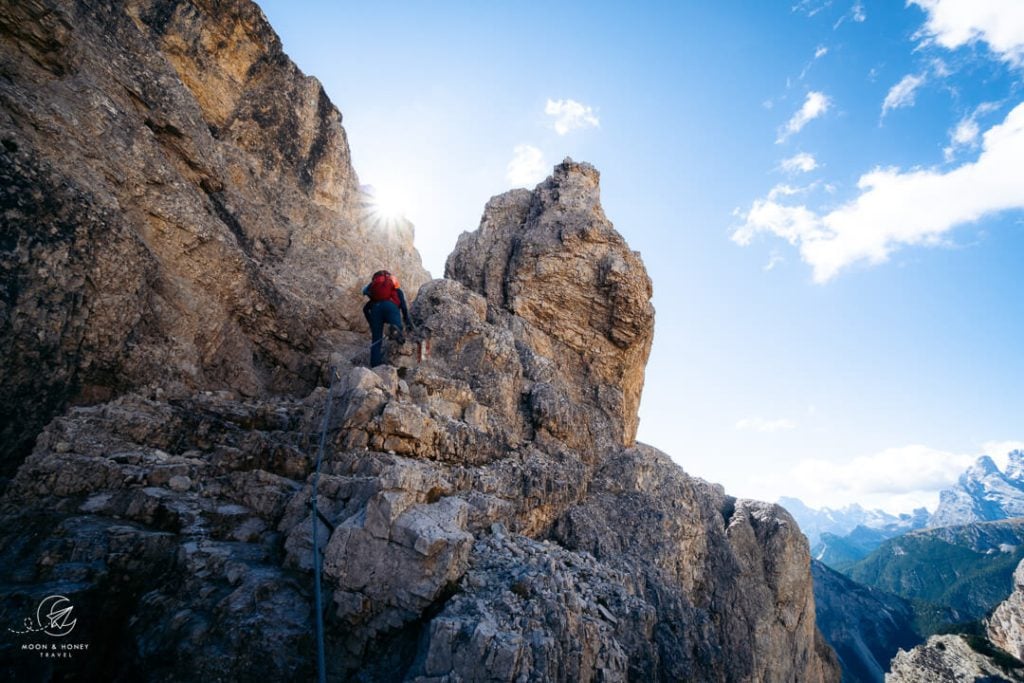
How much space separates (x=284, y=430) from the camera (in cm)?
1202

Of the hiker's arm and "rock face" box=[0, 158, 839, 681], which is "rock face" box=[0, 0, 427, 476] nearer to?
"rock face" box=[0, 158, 839, 681]

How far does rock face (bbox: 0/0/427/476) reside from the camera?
9953 millimetres

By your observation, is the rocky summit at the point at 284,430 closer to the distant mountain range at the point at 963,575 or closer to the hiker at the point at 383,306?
the hiker at the point at 383,306

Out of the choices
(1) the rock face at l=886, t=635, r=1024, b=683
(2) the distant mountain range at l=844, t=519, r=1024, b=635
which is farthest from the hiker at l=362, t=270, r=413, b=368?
(2) the distant mountain range at l=844, t=519, r=1024, b=635

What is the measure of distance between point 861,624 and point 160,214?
16218 centimetres

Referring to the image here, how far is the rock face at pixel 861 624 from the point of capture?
101250 mm

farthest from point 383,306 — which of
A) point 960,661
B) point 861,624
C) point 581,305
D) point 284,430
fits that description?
point 861,624

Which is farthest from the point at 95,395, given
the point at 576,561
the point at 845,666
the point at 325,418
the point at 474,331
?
the point at 845,666

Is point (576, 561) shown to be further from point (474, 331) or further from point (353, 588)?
point (474, 331)

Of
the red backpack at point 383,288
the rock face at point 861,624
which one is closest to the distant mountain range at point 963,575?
the rock face at point 861,624

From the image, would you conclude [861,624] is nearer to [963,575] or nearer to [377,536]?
[963,575]

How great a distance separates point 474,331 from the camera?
16688mm

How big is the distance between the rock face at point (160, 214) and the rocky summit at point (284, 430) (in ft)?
0.26

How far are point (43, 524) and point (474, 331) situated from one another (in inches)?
465
